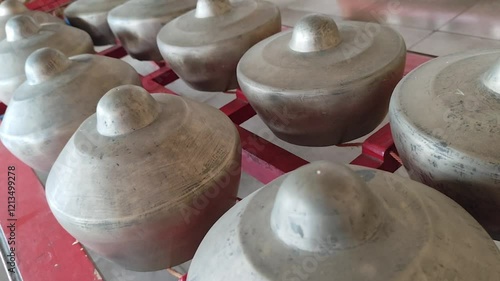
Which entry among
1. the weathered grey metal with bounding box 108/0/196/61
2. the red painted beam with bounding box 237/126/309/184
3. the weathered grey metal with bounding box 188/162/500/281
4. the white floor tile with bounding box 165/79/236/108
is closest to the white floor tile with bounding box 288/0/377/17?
the white floor tile with bounding box 165/79/236/108

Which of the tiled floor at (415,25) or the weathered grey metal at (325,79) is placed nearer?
the weathered grey metal at (325,79)

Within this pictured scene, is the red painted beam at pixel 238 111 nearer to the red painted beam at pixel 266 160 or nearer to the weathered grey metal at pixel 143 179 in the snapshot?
the red painted beam at pixel 266 160

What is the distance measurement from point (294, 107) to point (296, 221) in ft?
1.50

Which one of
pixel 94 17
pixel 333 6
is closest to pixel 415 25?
pixel 333 6

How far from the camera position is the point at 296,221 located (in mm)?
548

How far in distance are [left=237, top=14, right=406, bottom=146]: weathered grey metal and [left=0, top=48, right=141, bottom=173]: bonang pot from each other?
370 millimetres

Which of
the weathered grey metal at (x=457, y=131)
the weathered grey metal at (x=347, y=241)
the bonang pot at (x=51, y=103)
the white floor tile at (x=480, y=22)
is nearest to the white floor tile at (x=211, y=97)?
the bonang pot at (x=51, y=103)

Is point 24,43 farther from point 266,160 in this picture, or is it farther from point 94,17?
point 266,160

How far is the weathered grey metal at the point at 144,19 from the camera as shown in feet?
5.10

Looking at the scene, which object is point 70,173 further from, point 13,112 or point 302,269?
point 302,269

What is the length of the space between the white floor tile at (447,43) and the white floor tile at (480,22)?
0.17ft

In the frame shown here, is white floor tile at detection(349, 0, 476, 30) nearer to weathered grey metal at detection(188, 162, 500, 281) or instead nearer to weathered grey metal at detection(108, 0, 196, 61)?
weathered grey metal at detection(108, 0, 196, 61)

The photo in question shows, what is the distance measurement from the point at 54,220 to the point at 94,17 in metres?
0.93

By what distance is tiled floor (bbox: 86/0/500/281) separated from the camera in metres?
1.67
